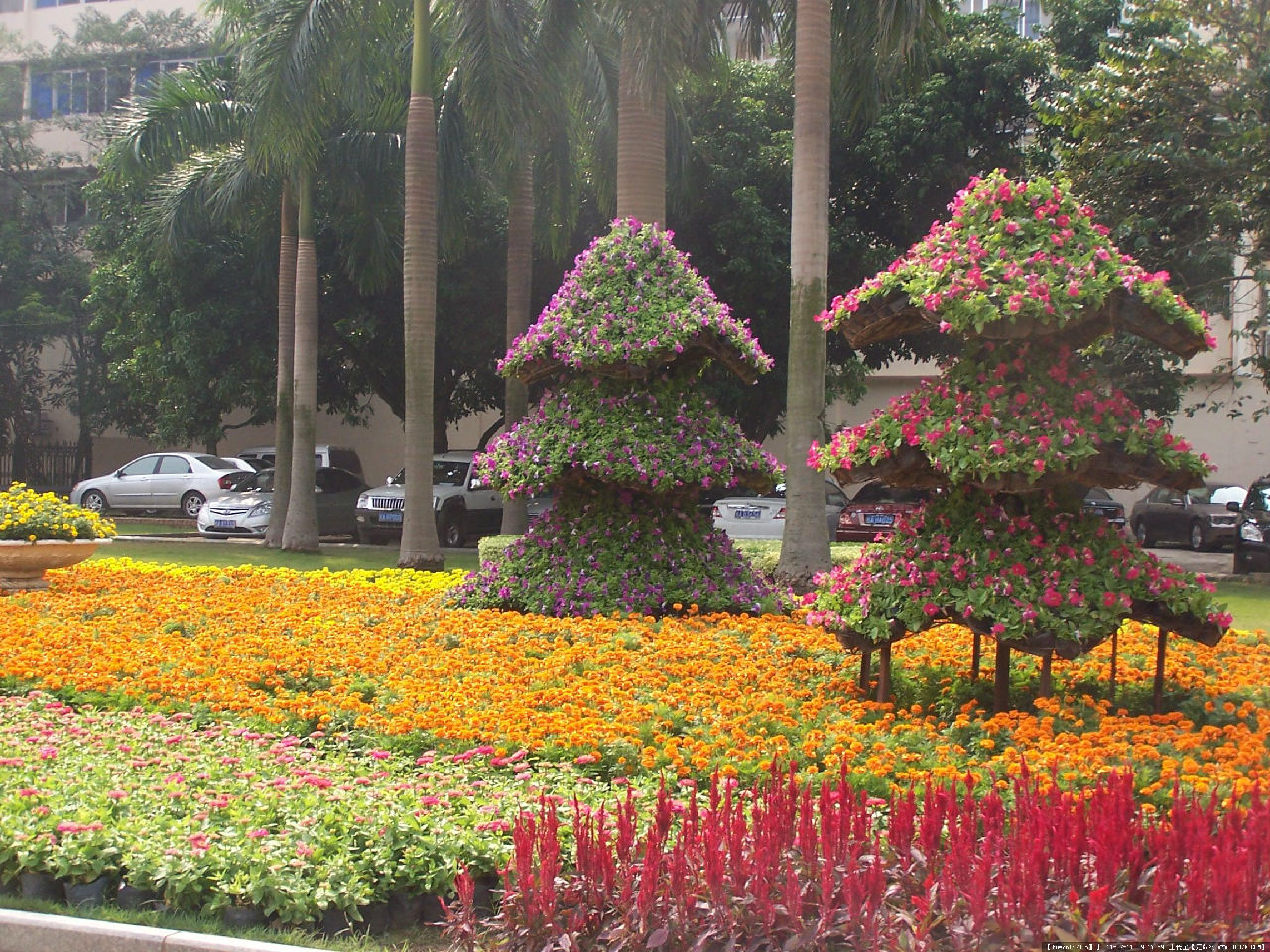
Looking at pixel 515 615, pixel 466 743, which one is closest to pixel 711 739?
pixel 466 743

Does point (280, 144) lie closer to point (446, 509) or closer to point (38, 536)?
point (38, 536)

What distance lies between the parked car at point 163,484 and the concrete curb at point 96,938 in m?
25.0

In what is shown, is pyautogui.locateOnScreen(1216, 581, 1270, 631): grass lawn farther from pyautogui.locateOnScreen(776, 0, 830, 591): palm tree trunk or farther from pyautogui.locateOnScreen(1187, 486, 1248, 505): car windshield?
pyautogui.locateOnScreen(1187, 486, 1248, 505): car windshield

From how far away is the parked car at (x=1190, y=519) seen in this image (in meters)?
26.8

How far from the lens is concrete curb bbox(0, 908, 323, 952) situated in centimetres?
418

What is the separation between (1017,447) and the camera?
6840 mm

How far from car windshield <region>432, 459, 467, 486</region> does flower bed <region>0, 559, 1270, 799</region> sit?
12635mm

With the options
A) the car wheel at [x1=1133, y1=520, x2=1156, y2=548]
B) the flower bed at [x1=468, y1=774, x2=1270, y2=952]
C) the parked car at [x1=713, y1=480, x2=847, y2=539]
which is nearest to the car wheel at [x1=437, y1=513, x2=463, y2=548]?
the parked car at [x1=713, y1=480, x2=847, y2=539]

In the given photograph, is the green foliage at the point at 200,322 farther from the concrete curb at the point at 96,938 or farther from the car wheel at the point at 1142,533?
the concrete curb at the point at 96,938

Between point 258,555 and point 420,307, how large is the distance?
5.10 m

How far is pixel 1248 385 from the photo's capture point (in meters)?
34.4

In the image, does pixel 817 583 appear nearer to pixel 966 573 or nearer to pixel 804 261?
pixel 966 573

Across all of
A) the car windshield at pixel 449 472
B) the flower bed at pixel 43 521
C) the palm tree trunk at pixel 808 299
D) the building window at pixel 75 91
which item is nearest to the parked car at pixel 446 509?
the car windshield at pixel 449 472

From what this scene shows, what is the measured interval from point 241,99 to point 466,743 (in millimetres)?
16921
